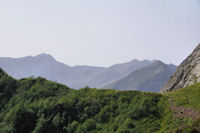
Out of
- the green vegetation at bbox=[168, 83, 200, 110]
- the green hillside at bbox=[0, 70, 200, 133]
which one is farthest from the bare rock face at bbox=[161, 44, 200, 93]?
the green hillside at bbox=[0, 70, 200, 133]

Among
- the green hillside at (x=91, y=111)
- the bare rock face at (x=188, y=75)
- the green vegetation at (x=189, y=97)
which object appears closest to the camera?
the green hillside at (x=91, y=111)

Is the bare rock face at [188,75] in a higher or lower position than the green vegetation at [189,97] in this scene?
higher

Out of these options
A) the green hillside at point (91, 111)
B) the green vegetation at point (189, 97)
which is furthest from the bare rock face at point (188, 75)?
the green hillside at point (91, 111)

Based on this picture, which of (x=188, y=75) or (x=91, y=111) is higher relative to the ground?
(x=188, y=75)

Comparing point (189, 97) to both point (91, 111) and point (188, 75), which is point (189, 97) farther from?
point (188, 75)

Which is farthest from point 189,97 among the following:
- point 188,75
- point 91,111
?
point 188,75

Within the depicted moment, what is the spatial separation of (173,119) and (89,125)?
2469 cm

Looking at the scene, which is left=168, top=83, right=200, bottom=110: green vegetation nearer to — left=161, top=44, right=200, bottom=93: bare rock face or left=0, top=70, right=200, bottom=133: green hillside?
left=0, top=70, right=200, bottom=133: green hillside

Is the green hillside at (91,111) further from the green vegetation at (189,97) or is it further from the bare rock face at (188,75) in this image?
the bare rock face at (188,75)

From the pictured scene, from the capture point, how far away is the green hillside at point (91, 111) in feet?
193

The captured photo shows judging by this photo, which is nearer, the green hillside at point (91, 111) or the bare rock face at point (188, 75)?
the green hillside at point (91, 111)

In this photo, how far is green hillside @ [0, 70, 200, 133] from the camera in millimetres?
58869

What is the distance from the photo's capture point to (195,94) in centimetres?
6919

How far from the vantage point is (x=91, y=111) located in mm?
72062
